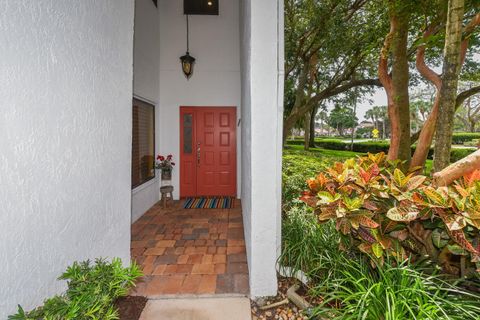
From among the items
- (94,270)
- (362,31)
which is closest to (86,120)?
(94,270)

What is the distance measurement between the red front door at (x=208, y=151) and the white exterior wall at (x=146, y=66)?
66cm

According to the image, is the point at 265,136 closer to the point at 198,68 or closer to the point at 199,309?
the point at 199,309

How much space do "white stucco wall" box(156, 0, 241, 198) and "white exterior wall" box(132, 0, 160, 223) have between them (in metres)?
0.24

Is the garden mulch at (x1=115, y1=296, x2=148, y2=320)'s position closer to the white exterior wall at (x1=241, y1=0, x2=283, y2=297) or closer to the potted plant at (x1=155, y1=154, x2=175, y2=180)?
the white exterior wall at (x1=241, y1=0, x2=283, y2=297)

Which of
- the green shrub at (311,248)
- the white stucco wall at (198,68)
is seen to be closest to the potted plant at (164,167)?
the white stucco wall at (198,68)

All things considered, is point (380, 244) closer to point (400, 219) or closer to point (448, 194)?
point (400, 219)

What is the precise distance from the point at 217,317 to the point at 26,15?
229 centimetres

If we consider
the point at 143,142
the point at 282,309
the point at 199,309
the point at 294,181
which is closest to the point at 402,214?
the point at 282,309

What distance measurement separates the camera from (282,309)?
2070mm

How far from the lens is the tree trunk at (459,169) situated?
1.55 metres

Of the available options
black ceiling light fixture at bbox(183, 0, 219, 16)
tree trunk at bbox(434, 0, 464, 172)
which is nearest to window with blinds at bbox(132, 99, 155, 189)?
black ceiling light fixture at bbox(183, 0, 219, 16)

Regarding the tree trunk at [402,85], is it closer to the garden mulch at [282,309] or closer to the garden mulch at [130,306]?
the garden mulch at [282,309]

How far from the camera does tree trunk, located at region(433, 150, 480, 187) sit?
1546 mm

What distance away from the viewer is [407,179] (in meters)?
1.59
